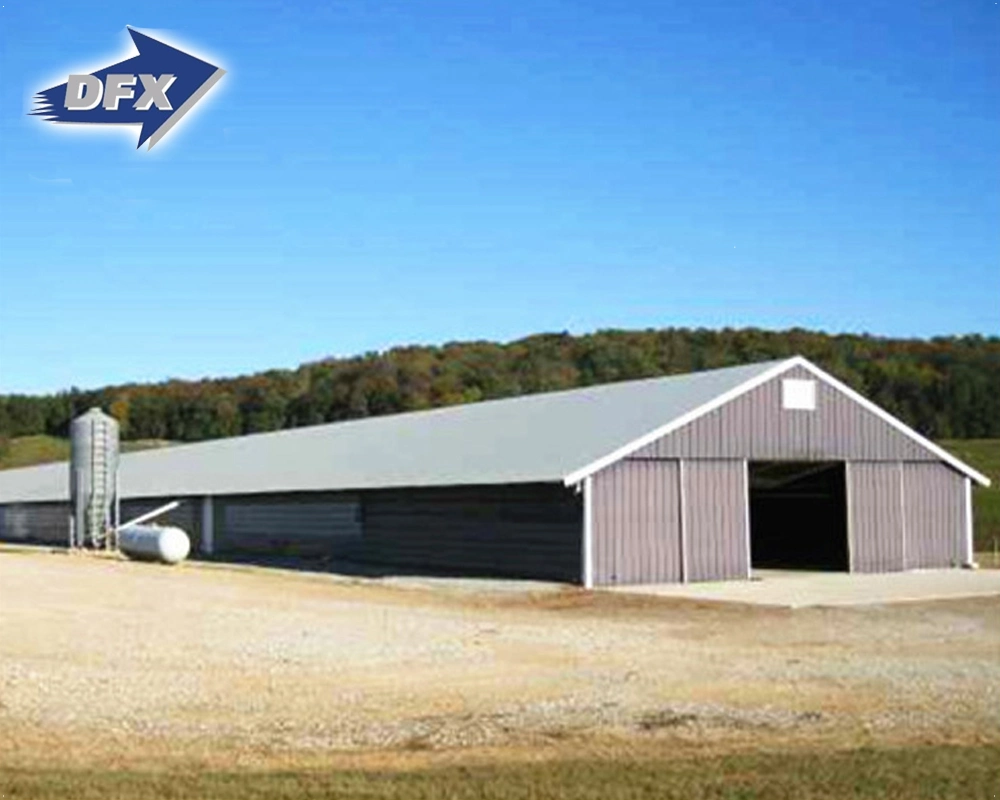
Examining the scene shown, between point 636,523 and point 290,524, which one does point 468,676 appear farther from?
point 290,524

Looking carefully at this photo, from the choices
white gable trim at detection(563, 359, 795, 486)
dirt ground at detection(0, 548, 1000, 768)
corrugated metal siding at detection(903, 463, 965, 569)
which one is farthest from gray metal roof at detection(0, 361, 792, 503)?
dirt ground at detection(0, 548, 1000, 768)

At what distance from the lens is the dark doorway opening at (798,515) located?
33656mm

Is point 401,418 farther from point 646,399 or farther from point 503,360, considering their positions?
point 503,360

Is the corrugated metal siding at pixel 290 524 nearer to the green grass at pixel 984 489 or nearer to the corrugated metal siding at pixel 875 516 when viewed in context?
the corrugated metal siding at pixel 875 516

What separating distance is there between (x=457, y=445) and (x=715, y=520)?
8683 mm

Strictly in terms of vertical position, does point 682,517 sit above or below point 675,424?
below

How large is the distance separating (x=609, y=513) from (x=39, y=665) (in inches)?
572

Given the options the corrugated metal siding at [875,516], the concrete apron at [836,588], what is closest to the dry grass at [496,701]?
the concrete apron at [836,588]

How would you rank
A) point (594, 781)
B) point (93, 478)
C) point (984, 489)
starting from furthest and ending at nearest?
point (984, 489)
point (93, 478)
point (594, 781)

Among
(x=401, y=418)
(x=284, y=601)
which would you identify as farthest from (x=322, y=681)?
(x=401, y=418)

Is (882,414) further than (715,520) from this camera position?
Yes

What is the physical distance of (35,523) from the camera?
194ft

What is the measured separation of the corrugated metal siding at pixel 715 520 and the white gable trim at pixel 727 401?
1009 mm

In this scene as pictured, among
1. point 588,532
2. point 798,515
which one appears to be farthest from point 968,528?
point 588,532
